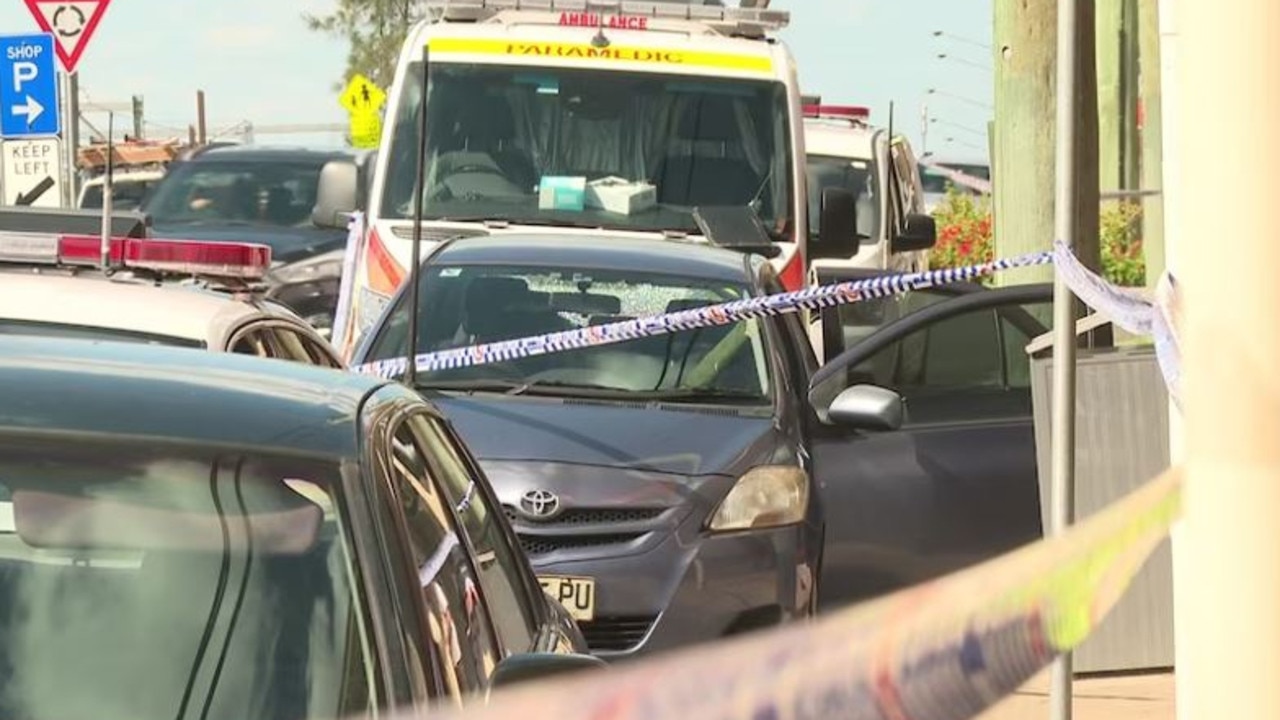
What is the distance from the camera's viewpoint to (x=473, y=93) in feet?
43.1

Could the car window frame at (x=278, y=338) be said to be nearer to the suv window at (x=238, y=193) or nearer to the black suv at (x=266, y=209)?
the black suv at (x=266, y=209)

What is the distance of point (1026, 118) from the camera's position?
1484 centimetres

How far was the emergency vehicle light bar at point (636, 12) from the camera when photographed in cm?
1378

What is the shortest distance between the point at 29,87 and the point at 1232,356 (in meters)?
17.1

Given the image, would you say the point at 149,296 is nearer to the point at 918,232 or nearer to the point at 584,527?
the point at 584,527

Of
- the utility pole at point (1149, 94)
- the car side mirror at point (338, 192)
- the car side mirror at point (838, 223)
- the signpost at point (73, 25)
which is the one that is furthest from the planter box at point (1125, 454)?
the utility pole at point (1149, 94)

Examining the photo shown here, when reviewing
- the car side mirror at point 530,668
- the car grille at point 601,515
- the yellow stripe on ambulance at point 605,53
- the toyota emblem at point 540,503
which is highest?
the yellow stripe on ambulance at point 605,53

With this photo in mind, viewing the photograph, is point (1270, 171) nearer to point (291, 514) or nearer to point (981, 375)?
point (291, 514)

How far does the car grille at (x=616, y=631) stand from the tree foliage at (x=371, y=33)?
1987 inches

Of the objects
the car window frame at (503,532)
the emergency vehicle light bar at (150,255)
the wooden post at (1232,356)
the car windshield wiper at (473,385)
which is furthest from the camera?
the car windshield wiper at (473,385)

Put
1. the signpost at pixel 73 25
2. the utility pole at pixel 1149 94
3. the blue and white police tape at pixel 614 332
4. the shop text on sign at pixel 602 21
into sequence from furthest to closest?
1. the utility pole at pixel 1149 94
2. the signpost at pixel 73 25
3. the shop text on sign at pixel 602 21
4. the blue and white police tape at pixel 614 332

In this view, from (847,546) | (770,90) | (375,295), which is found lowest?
(847,546)

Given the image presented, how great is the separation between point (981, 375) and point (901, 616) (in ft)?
29.2

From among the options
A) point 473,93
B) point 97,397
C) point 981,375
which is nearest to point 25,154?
point 473,93
